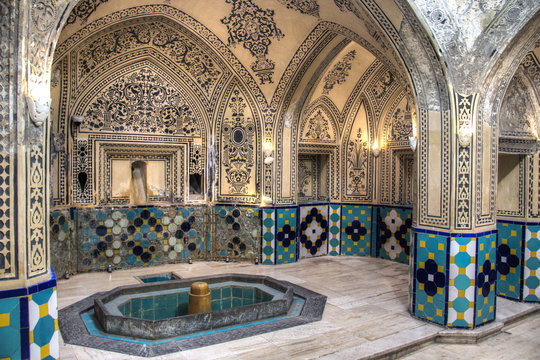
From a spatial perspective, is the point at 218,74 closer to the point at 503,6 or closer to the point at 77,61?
the point at 77,61

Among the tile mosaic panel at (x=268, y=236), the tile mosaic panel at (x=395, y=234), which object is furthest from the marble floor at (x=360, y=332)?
the tile mosaic panel at (x=395, y=234)

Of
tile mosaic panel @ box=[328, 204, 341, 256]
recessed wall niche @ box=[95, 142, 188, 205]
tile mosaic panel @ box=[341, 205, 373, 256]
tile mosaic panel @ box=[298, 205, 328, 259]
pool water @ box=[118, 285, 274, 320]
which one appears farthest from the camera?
tile mosaic panel @ box=[328, 204, 341, 256]

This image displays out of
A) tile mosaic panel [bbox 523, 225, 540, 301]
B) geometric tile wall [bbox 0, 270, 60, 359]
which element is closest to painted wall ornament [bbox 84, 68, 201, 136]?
geometric tile wall [bbox 0, 270, 60, 359]

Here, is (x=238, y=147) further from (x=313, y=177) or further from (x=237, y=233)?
(x=313, y=177)

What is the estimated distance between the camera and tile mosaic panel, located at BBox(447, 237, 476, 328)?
4.76 metres

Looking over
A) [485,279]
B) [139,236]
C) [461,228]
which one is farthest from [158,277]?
[485,279]

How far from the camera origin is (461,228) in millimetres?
4770

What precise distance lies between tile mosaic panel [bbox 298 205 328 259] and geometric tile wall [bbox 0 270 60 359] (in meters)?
5.64

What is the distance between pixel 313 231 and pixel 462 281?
4.01 m

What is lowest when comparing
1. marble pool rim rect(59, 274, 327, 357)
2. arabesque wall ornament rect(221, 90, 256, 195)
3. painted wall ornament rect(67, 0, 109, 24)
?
marble pool rim rect(59, 274, 327, 357)

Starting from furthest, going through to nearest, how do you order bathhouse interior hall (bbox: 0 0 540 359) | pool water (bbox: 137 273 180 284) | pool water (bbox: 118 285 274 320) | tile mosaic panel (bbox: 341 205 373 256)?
tile mosaic panel (bbox: 341 205 373 256)
pool water (bbox: 137 273 180 284)
pool water (bbox: 118 285 274 320)
bathhouse interior hall (bbox: 0 0 540 359)

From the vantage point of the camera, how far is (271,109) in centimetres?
770

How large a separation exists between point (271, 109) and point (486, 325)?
4.62 m

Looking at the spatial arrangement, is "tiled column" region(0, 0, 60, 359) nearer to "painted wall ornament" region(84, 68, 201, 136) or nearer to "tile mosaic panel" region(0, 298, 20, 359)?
"tile mosaic panel" region(0, 298, 20, 359)
